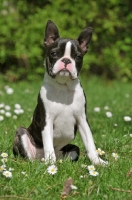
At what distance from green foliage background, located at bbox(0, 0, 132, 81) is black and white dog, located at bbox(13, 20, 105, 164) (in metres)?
7.52

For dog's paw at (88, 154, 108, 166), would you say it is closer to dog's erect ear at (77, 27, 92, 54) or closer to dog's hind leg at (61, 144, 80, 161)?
dog's hind leg at (61, 144, 80, 161)

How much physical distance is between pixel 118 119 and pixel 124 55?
20.7 feet

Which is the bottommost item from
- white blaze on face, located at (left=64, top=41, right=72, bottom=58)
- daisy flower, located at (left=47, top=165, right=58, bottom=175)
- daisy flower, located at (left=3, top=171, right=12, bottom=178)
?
daisy flower, located at (left=3, top=171, right=12, bottom=178)

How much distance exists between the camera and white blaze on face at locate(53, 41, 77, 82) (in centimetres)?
498

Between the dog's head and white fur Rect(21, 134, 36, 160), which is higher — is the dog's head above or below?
above

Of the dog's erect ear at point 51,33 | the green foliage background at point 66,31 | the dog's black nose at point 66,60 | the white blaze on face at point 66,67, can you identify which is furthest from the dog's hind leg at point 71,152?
the green foliage background at point 66,31

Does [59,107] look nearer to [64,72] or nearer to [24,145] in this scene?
[64,72]

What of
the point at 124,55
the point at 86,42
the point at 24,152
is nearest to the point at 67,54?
the point at 86,42

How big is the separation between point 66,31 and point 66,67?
8.17 metres

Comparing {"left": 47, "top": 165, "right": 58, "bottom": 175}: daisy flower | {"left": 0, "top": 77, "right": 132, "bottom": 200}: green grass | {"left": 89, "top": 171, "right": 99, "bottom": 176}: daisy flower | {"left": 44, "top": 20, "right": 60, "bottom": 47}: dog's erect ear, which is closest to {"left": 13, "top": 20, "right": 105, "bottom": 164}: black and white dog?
{"left": 44, "top": 20, "right": 60, "bottom": 47}: dog's erect ear

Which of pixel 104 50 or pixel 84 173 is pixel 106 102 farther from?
pixel 84 173

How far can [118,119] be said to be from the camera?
25.9ft

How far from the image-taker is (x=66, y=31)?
13.0m

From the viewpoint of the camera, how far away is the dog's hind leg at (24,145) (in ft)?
17.4
